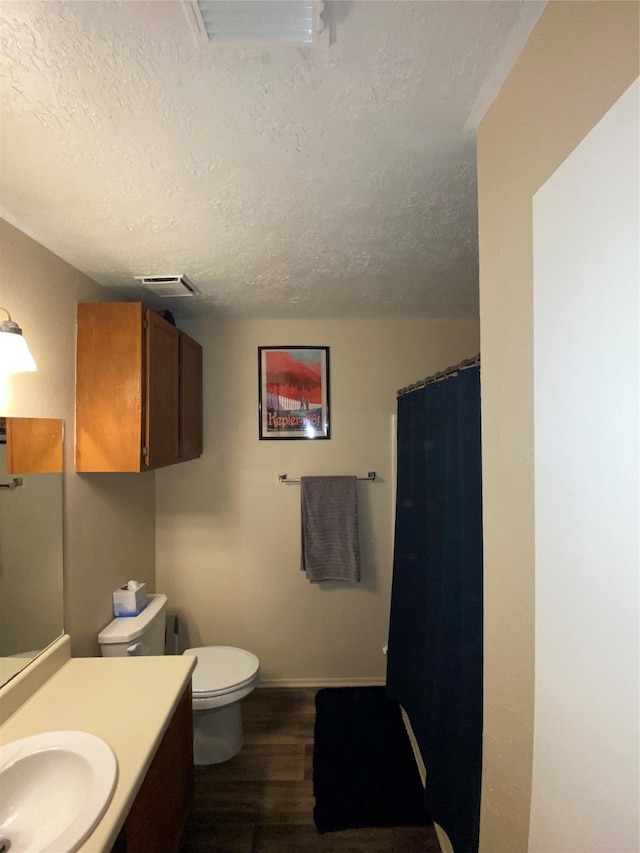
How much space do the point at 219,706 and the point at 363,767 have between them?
2.45 feet

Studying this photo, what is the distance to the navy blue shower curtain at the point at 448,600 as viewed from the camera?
4.02ft

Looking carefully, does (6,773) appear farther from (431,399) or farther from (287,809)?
(431,399)

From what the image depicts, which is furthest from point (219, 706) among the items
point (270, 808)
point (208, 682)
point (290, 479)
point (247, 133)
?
point (247, 133)

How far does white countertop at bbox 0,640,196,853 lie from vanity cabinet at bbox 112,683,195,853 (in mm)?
113

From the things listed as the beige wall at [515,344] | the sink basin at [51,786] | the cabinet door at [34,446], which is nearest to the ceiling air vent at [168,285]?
the cabinet door at [34,446]

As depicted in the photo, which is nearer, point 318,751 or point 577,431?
point 577,431

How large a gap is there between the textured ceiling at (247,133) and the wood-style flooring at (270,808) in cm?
234

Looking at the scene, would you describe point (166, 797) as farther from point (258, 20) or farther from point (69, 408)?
point (258, 20)

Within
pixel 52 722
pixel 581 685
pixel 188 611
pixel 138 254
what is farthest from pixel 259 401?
pixel 581 685

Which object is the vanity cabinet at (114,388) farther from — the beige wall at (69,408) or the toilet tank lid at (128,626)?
the toilet tank lid at (128,626)

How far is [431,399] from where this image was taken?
1.69m

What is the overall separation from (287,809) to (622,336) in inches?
87.3

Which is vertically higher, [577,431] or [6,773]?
[577,431]

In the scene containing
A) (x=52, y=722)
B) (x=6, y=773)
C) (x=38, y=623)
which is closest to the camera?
(x=6, y=773)
